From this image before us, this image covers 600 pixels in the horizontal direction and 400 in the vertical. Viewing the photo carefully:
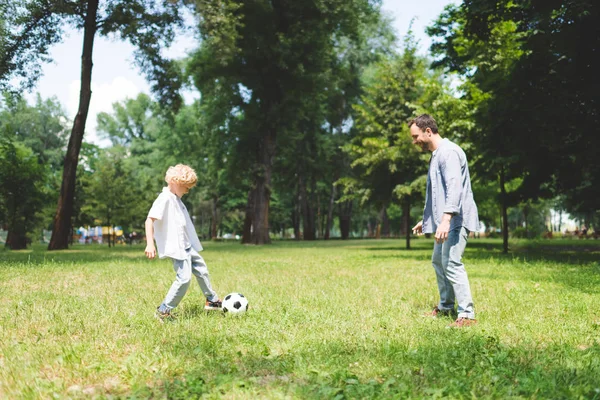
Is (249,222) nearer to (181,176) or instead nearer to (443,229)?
(181,176)

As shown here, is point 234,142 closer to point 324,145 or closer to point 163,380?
point 324,145

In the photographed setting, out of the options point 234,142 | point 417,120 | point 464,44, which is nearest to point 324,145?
point 234,142

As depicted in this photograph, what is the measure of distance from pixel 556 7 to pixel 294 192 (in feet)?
142

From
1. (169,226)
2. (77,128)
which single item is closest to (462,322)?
(169,226)

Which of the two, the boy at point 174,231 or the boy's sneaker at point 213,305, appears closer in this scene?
the boy at point 174,231

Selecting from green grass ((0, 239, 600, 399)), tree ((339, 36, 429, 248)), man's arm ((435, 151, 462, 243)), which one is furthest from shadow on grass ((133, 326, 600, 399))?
tree ((339, 36, 429, 248))

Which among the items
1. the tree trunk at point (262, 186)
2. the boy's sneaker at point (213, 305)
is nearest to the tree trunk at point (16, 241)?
the tree trunk at point (262, 186)

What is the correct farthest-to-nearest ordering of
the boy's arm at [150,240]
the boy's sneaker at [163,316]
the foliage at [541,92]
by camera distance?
the foliage at [541,92] < the boy's sneaker at [163,316] < the boy's arm at [150,240]

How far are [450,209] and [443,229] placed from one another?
26 cm

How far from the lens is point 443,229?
19.7 feet

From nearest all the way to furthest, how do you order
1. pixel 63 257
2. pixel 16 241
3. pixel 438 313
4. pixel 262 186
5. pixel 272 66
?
pixel 438 313 < pixel 63 257 < pixel 16 241 < pixel 272 66 < pixel 262 186

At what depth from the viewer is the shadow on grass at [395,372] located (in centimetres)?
362

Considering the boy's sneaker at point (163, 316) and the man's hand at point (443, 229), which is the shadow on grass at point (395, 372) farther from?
the man's hand at point (443, 229)

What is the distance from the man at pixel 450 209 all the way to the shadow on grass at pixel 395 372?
3.58ft
